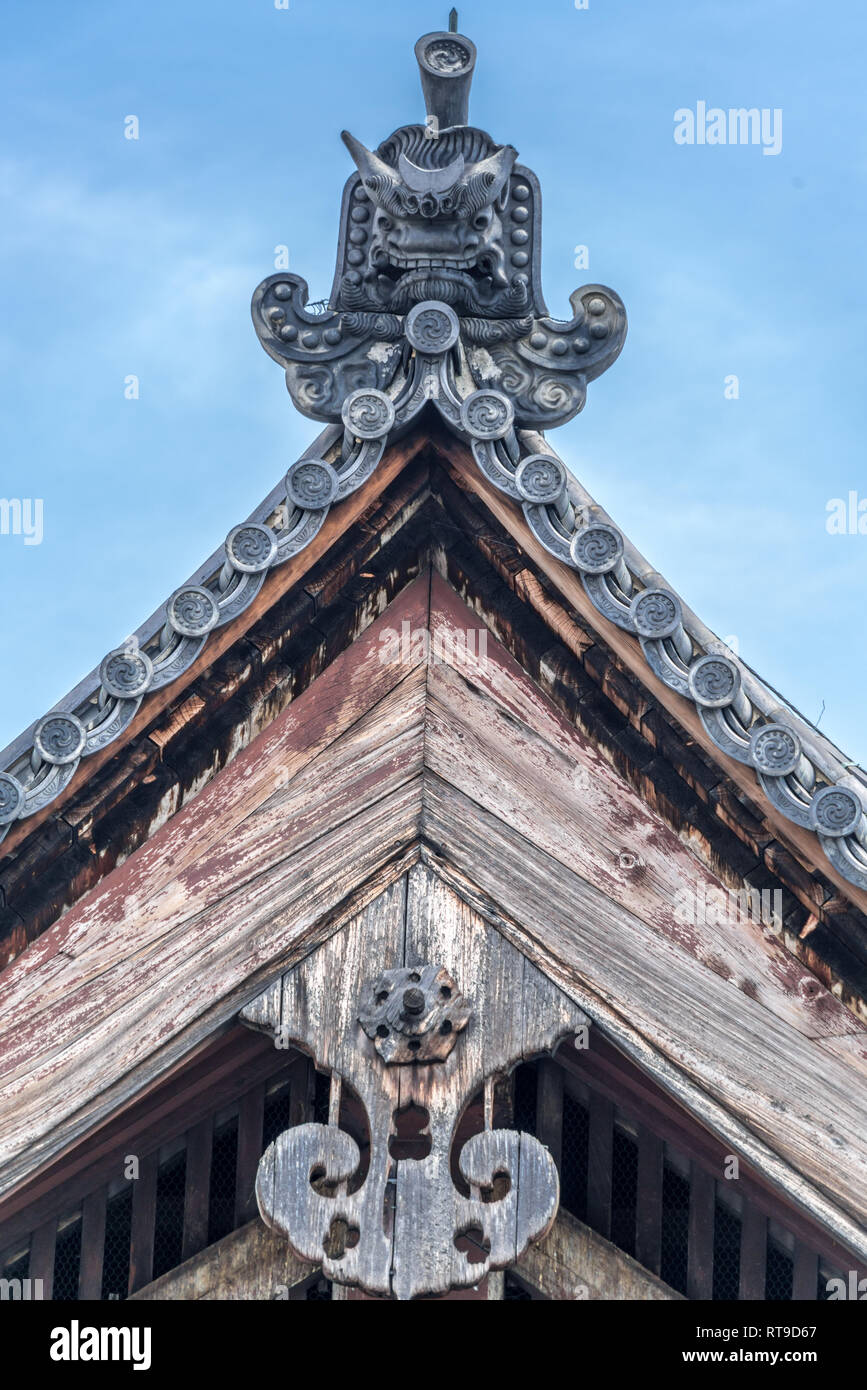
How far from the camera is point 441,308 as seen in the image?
1024 cm

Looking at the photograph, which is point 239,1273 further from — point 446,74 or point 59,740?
point 446,74

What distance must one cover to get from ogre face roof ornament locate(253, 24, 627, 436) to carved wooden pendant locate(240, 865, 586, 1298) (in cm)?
316

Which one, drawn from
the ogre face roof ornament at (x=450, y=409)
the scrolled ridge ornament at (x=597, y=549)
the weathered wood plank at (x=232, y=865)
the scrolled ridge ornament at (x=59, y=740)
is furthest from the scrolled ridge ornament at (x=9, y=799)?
the scrolled ridge ornament at (x=597, y=549)

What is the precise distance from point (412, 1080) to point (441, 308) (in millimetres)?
4177

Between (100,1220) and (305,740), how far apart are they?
8.35ft

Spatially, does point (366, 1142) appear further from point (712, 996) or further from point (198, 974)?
point (712, 996)

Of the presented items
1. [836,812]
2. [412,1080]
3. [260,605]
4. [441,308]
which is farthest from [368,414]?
[412,1080]

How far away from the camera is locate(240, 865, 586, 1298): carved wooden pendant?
24.7 feet

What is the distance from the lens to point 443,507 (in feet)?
35.7

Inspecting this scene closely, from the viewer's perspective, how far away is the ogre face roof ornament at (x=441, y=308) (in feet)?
33.9

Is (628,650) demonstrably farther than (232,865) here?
Yes

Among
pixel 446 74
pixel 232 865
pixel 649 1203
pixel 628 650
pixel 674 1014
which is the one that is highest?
pixel 446 74
